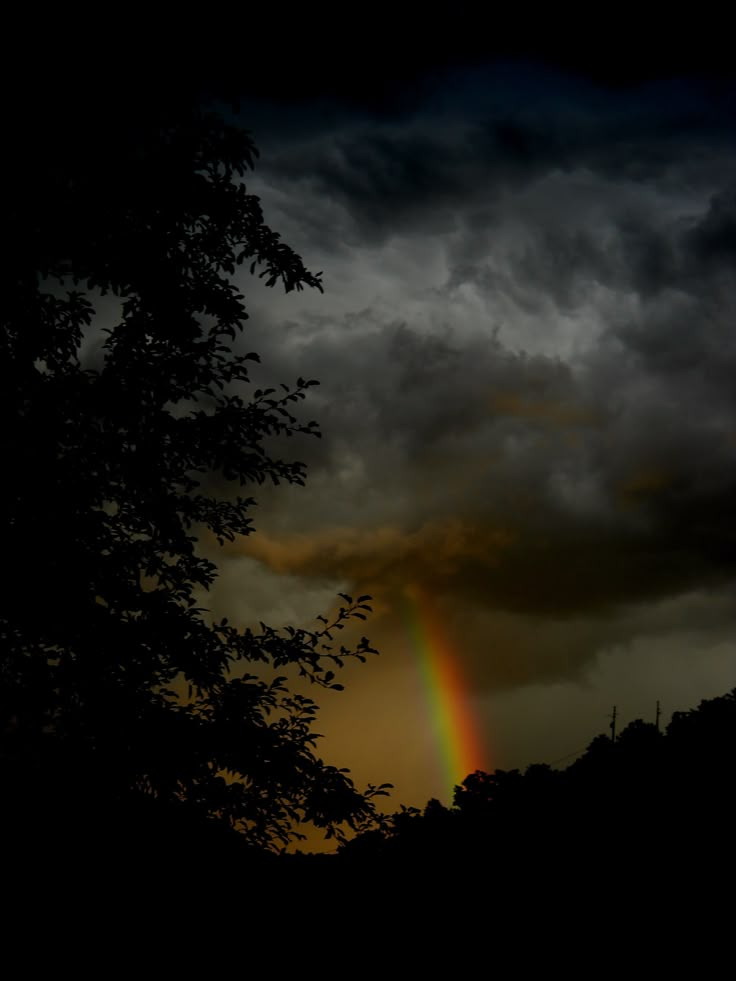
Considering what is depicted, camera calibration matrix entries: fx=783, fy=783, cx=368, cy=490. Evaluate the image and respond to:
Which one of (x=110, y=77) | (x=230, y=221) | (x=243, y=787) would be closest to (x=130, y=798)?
(x=243, y=787)

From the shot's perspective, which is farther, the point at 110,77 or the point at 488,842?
the point at 488,842

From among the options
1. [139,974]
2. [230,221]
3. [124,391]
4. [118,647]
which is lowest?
Result: [139,974]

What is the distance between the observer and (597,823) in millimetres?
6641

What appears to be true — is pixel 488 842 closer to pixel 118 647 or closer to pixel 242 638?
pixel 242 638

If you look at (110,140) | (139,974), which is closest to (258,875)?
(139,974)

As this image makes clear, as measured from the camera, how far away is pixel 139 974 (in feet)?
17.4

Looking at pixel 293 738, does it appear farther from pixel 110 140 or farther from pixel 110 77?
pixel 110 77

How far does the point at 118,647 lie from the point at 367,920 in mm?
2928

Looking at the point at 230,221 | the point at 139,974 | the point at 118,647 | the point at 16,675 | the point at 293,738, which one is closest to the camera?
the point at 139,974

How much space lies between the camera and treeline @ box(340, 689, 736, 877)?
19.6 feet

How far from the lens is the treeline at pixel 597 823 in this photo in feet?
19.6

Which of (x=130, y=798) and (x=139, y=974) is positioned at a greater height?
(x=130, y=798)

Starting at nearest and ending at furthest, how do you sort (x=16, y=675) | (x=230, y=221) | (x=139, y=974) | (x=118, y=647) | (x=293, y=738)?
1. (x=139, y=974)
2. (x=16, y=675)
3. (x=118, y=647)
4. (x=293, y=738)
5. (x=230, y=221)

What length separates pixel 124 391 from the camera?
21.5ft
